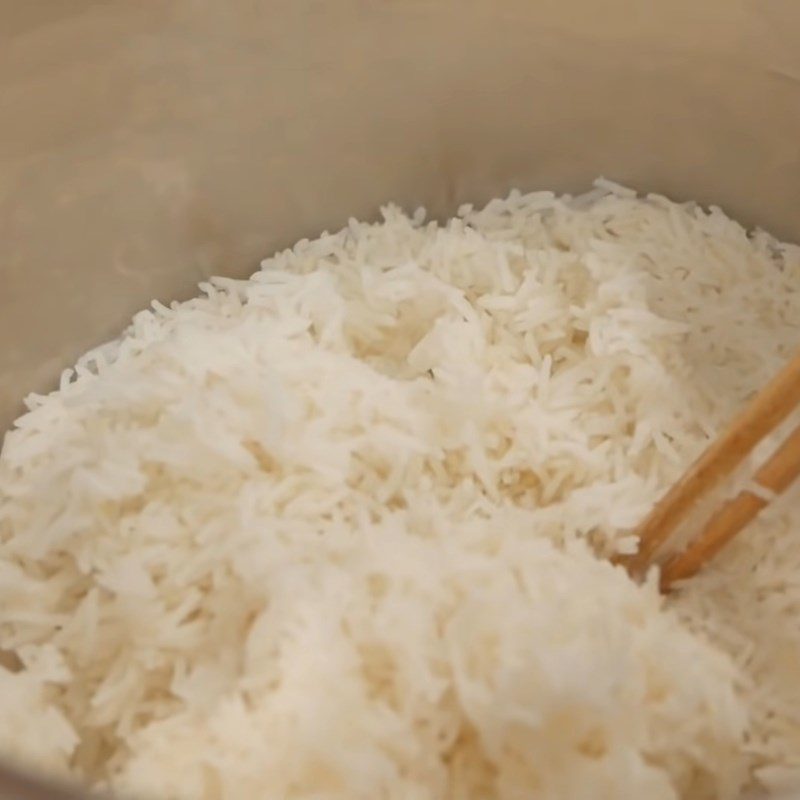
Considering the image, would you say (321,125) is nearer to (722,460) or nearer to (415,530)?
(415,530)

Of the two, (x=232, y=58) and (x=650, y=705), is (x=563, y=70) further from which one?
(x=650, y=705)

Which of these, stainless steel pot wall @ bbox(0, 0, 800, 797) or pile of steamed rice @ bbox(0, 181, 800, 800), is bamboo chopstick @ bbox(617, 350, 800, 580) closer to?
pile of steamed rice @ bbox(0, 181, 800, 800)

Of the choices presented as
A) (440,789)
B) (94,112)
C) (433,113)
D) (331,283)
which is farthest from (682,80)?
(440,789)

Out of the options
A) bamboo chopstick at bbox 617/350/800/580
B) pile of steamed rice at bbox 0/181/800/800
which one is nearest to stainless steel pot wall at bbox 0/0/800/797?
pile of steamed rice at bbox 0/181/800/800

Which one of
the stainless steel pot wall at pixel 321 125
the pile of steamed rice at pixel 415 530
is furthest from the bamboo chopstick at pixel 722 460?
the stainless steel pot wall at pixel 321 125

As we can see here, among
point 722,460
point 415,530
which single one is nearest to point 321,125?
point 415,530

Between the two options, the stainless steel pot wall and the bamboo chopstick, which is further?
the stainless steel pot wall
